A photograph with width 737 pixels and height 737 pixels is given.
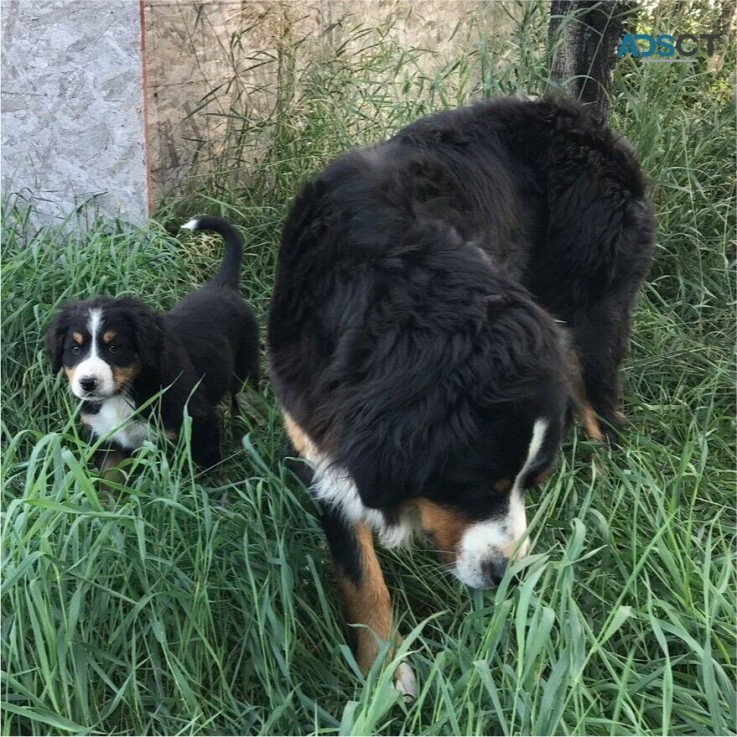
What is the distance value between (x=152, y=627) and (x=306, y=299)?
3.06 feet

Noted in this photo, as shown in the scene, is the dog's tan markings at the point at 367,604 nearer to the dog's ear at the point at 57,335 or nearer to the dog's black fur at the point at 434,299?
the dog's black fur at the point at 434,299

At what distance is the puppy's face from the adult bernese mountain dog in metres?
0.85

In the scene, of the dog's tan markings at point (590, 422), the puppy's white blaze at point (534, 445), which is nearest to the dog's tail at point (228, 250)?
the dog's tan markings at point (590, 422)

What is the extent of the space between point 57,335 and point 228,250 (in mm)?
1007

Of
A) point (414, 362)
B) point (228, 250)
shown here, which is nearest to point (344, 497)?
point (414, 362)

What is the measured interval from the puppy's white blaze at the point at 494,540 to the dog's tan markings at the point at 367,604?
1.15ft

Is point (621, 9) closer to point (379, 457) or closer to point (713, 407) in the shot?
point (713, 407)

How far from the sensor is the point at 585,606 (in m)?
2.41

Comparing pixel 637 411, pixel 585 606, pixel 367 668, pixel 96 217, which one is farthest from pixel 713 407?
pixel 96 217

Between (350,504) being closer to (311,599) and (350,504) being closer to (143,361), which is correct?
(311,599)

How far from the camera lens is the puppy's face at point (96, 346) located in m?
3.12

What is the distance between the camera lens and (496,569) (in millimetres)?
2236

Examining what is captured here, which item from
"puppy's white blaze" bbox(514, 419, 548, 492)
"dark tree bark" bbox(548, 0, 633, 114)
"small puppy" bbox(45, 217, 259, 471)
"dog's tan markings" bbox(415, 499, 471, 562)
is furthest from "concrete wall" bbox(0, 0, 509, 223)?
"puppy's white blaze" bbox(514, 419, 548, 492)

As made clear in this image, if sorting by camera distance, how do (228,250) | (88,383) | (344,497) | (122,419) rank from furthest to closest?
(228,250) → (122,419) → (88,383) → (344,497)
